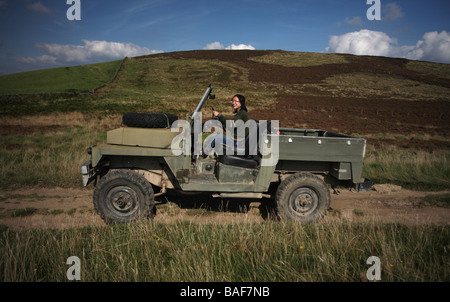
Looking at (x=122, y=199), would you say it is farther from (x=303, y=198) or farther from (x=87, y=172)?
(x=303, y=198)

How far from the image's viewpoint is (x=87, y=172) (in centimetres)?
440

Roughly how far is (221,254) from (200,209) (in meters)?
2.07

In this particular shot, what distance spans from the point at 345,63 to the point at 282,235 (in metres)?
60.7

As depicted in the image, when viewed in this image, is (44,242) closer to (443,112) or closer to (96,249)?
(96,249)

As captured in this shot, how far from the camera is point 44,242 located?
3.48 meters

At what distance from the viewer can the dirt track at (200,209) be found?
4656 mm

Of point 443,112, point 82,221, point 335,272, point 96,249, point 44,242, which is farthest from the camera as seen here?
point 443,112

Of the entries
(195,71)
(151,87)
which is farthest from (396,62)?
(151,87)

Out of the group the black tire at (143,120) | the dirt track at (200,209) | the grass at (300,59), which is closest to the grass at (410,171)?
the dirt track at (200,209)

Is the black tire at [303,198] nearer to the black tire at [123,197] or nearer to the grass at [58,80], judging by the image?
the black tire at [123,197]

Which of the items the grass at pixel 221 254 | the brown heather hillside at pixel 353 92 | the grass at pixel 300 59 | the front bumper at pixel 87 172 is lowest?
the grass at pixel 221 254

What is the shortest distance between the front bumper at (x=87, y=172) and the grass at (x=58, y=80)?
3580cm

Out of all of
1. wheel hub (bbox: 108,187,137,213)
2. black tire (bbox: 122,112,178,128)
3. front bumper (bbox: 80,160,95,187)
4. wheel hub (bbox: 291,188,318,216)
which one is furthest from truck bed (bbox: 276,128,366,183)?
front bumper (bbox: 80,160,95,187)

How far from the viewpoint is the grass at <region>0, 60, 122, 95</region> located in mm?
35688
